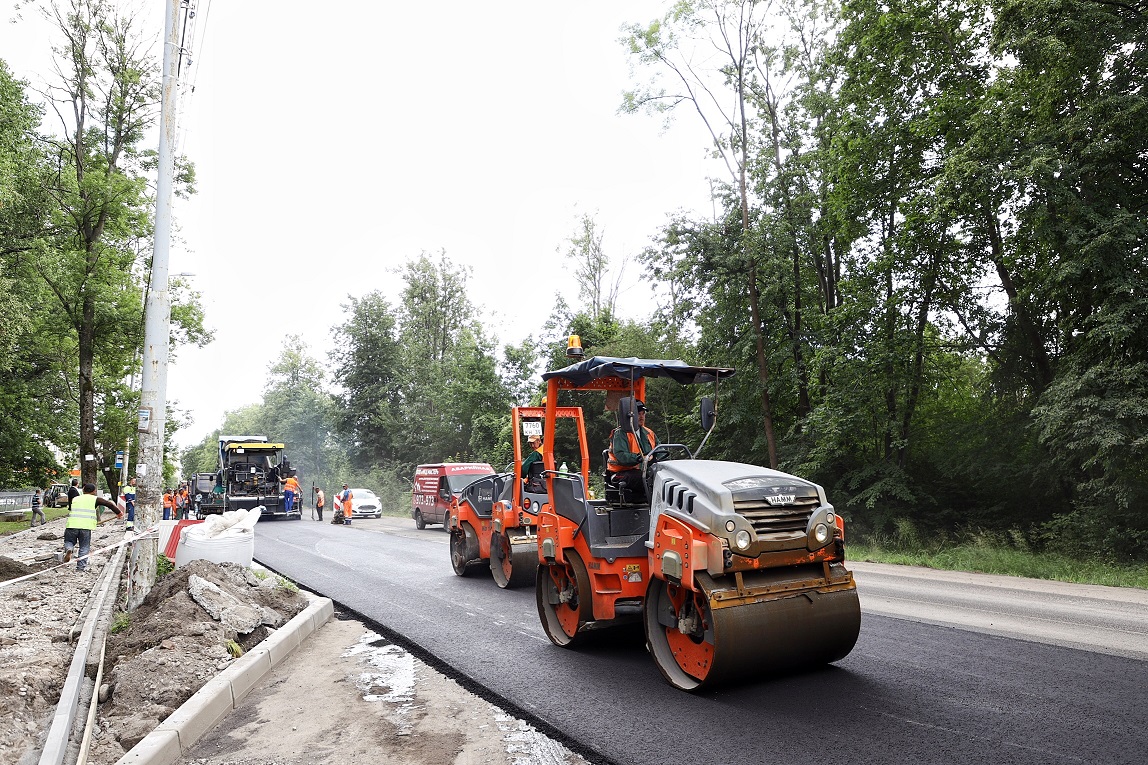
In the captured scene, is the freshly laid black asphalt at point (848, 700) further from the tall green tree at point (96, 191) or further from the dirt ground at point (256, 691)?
the tall green tree at point (96, 191)

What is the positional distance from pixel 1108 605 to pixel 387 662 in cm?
857

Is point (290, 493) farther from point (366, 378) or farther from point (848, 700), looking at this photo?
point (848, 700)

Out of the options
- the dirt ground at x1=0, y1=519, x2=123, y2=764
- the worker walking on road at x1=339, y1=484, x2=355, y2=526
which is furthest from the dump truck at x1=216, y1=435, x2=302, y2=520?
the dirt ground at x1=0, y1=519, x2=123, y2=764

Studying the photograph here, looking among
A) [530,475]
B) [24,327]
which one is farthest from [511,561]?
[24,327]

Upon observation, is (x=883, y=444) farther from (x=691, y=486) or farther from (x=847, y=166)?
(x=691, y=486)

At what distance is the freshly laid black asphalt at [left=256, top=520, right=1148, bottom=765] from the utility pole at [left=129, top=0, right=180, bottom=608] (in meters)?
3.24

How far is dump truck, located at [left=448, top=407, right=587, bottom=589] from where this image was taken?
10.7 metres

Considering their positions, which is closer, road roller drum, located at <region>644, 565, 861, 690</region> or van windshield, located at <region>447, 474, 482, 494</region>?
road roller drum, located at <region>644, 565, 861, 690</region>

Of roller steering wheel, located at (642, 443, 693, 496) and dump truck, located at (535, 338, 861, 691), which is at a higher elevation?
roller steering wheel, located at (642, 443, 693, 496)

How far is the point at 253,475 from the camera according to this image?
106ft

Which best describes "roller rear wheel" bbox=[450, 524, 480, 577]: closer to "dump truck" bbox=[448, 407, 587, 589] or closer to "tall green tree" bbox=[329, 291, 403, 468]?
"dump truck" bbox=[448, 407, 587, 589]

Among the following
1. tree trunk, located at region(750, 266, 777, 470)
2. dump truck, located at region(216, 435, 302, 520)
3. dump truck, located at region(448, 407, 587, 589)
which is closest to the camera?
dump truck, located at region(448, 407, 587, 589)

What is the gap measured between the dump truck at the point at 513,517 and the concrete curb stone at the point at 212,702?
11.8 ft

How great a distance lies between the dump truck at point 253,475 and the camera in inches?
1233
